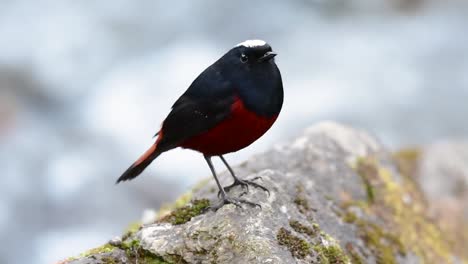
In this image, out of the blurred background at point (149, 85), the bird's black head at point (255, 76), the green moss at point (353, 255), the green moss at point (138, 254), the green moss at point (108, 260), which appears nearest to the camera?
the green moss at point (108, 260)

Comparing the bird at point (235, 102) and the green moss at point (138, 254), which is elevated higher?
the bird at point (235, 102)

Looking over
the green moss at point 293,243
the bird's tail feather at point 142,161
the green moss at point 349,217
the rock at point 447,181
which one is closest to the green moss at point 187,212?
the bird's tail feather at point 142,161

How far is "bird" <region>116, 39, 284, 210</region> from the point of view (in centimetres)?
400

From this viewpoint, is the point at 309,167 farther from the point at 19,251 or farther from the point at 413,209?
the point at 19,251

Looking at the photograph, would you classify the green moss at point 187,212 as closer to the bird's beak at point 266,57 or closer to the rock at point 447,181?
the bird's beak at point 266,57

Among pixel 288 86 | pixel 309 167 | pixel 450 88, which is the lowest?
pixel 309 167

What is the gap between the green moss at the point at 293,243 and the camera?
12.3ft

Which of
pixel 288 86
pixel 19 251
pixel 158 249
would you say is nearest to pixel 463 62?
pixel 288 86

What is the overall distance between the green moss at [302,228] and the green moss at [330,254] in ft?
0.28

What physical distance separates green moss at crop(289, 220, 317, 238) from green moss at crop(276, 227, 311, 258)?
10 centimetres

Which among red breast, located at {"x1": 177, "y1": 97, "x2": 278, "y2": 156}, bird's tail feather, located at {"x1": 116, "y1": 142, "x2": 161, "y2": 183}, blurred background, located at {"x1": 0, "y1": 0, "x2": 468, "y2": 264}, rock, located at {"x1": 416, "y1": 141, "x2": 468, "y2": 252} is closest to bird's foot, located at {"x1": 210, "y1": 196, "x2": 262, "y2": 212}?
red breast, located at {"x1": 177, "y1": 97, "x2": 278, "y2": 156}

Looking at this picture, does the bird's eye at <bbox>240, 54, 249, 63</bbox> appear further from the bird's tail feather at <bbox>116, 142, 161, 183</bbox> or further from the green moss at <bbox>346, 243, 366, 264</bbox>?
the green moss at <bbox>346, 243, 366, 264</bbox>

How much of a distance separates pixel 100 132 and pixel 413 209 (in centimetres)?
770

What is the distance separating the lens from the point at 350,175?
212 inches
